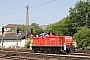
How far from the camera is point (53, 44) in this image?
28.5 m

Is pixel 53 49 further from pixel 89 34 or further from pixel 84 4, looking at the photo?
pixel 84 4

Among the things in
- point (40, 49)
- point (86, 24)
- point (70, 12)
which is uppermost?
point (70, 12)

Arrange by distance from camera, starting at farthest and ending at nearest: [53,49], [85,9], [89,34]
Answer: [85,9]
[89,34]
[53,49]

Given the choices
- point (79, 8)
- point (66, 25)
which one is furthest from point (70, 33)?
point (79, 8)

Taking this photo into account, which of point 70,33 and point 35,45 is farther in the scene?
point 70,33

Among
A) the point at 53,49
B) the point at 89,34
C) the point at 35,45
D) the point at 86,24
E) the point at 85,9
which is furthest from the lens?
the point at 85,9

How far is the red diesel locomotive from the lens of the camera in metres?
27.4

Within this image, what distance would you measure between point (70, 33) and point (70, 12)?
263 inches

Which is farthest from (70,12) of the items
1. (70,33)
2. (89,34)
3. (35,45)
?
(35,45)

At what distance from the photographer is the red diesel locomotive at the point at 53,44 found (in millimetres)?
27391

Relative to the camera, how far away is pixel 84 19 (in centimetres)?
6594

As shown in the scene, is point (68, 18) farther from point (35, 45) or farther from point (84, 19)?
point (35, 45)

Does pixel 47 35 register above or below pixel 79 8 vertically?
below

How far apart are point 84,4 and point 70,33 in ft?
32.2
